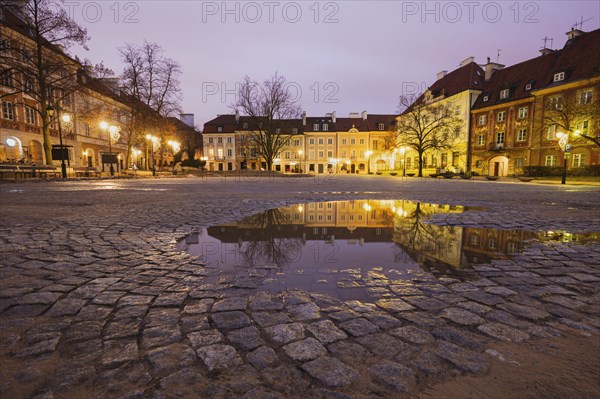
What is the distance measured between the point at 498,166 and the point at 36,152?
2211 inches

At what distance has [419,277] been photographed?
329 cm

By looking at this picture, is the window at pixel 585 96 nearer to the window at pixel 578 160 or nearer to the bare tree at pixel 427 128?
the window at pixel 578 160

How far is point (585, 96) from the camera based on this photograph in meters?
29.8

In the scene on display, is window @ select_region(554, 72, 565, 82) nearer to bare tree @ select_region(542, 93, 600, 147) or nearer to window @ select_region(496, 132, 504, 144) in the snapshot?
bare tree @ select_region(542, 93, 600, 147)

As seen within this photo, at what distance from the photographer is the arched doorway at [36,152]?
31.4 meters

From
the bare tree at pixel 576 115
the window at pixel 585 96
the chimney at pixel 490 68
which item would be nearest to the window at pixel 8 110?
the bare tree at pixel 576 115

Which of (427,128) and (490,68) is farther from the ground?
(490,68)

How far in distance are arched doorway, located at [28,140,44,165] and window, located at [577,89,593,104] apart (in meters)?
56.7

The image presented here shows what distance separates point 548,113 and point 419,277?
3919 cm

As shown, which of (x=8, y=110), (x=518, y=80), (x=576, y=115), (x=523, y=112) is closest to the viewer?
(x=576, y=115)

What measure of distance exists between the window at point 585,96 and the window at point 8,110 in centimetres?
5639

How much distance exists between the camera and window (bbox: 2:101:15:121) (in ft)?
90.9

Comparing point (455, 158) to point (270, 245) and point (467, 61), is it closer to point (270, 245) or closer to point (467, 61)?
point (467, 61)

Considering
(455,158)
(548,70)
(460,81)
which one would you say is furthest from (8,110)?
(548,70)
